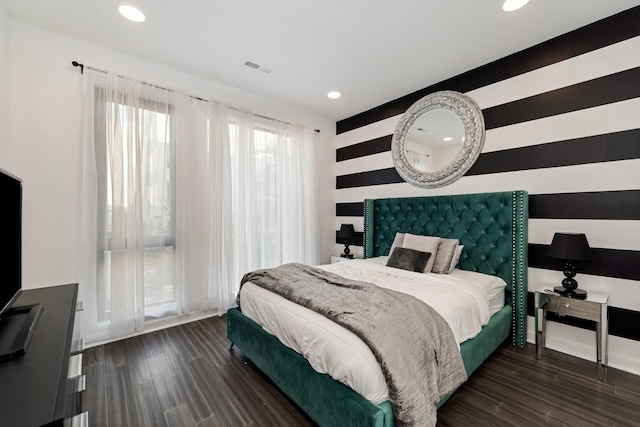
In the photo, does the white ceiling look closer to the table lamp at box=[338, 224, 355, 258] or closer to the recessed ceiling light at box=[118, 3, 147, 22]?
the recessed ceiling light at box=[118, 3, 147, 22]

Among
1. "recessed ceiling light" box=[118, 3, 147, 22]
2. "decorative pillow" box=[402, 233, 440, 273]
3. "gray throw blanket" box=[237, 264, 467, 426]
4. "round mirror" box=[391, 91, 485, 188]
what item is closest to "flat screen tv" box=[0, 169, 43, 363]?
"gray throw blanket" box=[237, 264, 467, 426]

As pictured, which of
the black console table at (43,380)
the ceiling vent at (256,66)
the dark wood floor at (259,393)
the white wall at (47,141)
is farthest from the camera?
the ceiling vent at (256,66)

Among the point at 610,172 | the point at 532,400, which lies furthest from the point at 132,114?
the point at 610,172

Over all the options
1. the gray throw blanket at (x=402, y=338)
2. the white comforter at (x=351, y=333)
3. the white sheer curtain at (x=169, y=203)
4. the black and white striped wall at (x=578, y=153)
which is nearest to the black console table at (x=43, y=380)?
the white comforter at (x=351, y=333)

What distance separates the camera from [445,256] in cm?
277

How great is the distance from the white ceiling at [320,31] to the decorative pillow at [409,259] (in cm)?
208

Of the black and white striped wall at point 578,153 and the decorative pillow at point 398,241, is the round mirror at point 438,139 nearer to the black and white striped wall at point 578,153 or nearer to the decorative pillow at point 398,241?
the black and white striped wall at point 578,153

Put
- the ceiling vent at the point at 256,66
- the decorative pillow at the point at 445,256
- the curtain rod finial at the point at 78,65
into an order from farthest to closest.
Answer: the ceiling vent at the point at 256,66
the decorative pillow at the point at 445,256
the curtain rod finial at the point at 78,65

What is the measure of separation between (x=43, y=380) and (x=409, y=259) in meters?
2.72

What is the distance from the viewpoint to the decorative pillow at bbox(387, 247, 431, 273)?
2.75 m

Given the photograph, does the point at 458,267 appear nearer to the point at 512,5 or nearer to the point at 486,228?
the point at 486,228

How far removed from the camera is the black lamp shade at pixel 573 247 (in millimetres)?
2066

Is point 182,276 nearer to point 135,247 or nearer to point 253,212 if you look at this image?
point 135,247

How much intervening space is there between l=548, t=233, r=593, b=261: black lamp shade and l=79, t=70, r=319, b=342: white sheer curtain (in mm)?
Answer: 3066
